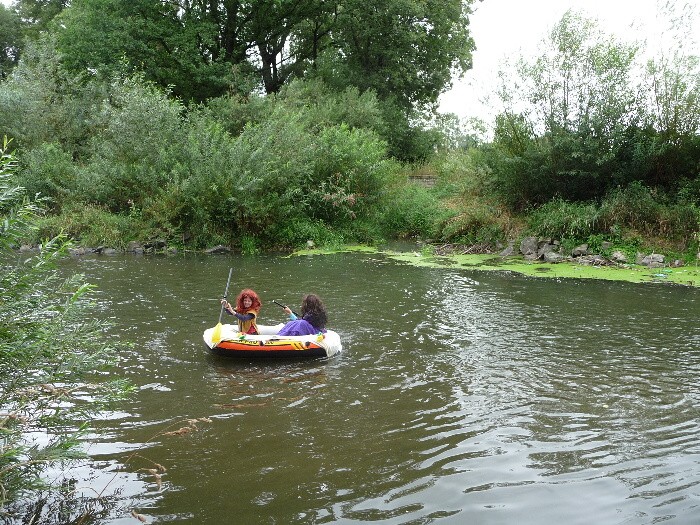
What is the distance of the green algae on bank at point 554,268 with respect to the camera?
13820 mm

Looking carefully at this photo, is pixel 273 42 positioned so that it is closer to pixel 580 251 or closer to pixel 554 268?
pixel 580 251

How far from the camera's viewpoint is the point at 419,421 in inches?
233

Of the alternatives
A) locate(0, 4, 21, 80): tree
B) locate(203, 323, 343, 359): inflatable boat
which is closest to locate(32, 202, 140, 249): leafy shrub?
locate(203, 323, 343, 359): inflatable boat

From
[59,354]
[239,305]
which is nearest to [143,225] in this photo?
[239,305]

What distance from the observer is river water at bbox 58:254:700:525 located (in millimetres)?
4367

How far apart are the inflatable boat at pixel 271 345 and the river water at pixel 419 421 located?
0.14 meters

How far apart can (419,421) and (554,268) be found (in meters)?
10.5

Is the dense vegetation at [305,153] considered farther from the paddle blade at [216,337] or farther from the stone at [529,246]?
the paddle blade at [216,337]

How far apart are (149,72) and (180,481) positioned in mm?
25953

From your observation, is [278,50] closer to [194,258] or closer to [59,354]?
[194,258]

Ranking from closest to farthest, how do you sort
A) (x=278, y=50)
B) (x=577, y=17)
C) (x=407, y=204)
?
(x=577, y=17), (x=407, y=204), (x=278, y=50)

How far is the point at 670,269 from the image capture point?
14.6 m

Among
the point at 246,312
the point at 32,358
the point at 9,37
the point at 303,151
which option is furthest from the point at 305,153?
the point at 9,37

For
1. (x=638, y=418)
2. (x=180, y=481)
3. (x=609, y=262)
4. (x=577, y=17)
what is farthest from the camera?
(x=577, y=17)
